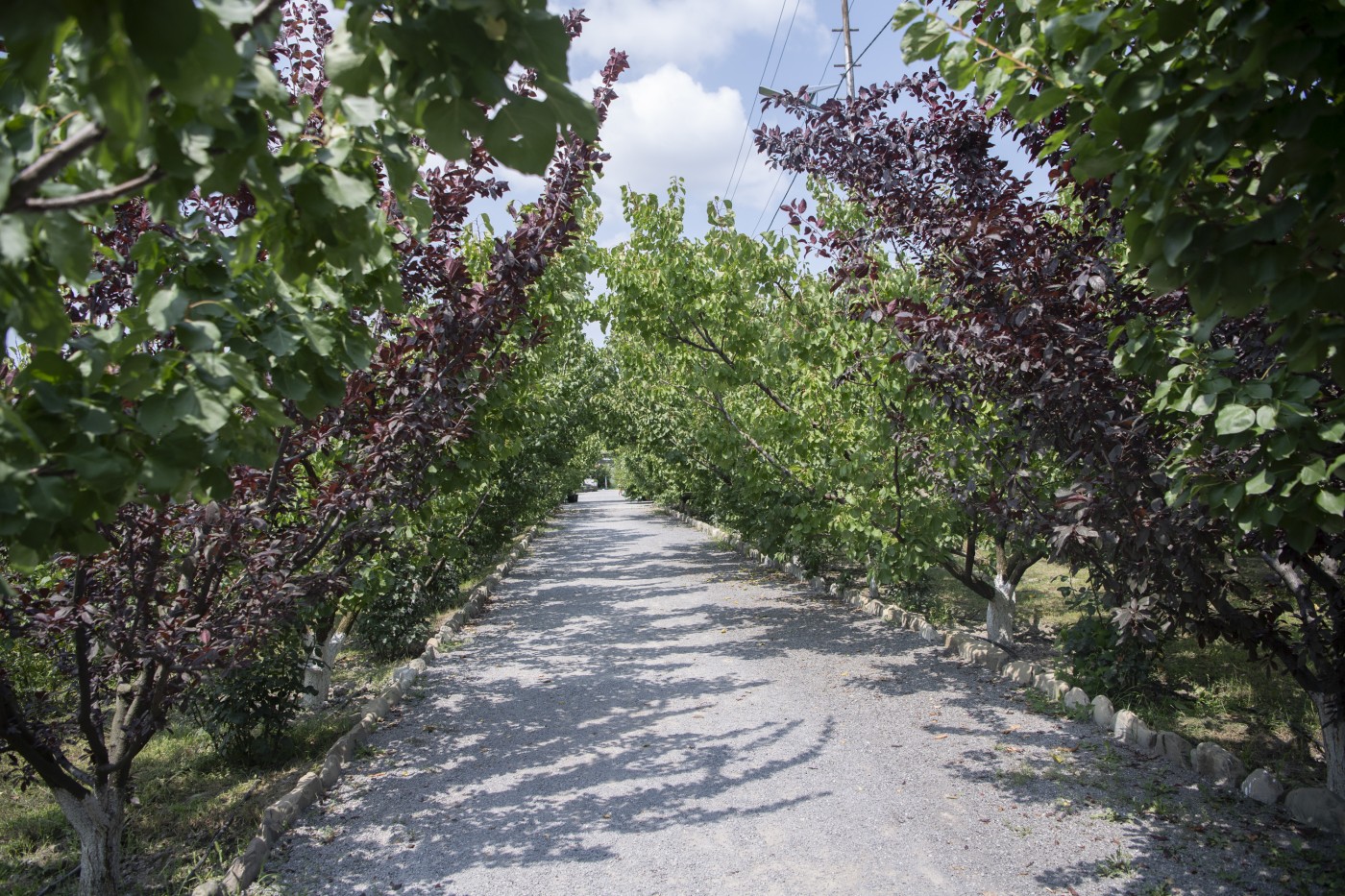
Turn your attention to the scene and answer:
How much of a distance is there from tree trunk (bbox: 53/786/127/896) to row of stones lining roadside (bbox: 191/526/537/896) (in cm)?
45

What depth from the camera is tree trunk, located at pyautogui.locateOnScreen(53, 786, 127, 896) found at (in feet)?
12.1

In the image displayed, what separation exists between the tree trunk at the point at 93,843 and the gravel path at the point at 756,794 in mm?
717

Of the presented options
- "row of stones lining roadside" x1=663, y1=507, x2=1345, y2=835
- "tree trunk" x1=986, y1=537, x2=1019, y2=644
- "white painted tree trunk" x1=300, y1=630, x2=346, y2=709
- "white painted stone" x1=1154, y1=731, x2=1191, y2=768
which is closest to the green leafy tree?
"row of stones lining roadside" x1=663, y1=507, x2=1345, y2=835

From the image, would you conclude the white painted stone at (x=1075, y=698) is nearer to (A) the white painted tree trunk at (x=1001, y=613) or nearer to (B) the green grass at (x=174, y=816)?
(A) the white painted tree trunk at (x=1001, y=613)

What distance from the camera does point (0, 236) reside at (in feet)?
3.79

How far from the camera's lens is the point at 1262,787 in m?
4.21

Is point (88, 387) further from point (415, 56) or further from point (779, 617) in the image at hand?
point (779, 617)

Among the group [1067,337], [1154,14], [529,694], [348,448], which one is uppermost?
[1154,14]

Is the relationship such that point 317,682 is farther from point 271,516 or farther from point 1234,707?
point 1234,707

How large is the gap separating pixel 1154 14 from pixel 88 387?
2354 millimetres

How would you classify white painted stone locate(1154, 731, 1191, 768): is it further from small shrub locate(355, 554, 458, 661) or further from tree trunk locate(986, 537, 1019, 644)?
small shrub locate(355, 554, 458, 661)

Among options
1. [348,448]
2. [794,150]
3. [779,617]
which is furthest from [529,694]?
[794,150]

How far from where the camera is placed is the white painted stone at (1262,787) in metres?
4.16

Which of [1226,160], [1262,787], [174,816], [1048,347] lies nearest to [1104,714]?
[1262,787]
